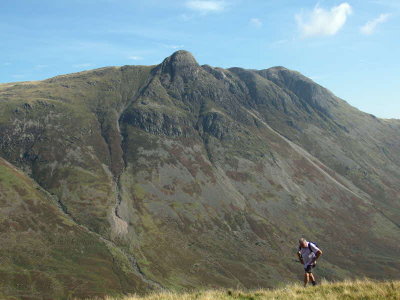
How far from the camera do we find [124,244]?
195 m

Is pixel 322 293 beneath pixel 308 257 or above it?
beneath

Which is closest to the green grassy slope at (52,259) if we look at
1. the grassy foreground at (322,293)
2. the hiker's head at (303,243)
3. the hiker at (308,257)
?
the hiker at (308,257)

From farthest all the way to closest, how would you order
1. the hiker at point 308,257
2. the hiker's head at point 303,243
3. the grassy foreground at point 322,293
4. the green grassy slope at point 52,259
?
the green grassy slope at point 52,259 < the hiker's head at point 303,243 < the hiker at point 308,257 < the grassy foreground at point 322,293

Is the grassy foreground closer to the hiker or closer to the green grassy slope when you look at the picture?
the hiker

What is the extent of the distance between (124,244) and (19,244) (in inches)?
2067

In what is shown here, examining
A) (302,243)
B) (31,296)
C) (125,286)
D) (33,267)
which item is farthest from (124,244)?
(302,243)

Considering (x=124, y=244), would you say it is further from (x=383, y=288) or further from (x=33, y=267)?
(x=383, y=288)

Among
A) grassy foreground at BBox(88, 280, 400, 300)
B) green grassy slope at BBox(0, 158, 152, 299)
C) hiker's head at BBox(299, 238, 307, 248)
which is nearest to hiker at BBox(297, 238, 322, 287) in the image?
hiker's head at BBox(299, 238, 307, 248)

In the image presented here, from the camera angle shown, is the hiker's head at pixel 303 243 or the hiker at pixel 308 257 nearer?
the hiker at pixel 308 257

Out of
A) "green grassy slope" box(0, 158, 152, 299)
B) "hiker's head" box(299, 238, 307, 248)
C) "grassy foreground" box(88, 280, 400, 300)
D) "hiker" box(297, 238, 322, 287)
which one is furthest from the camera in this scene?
"green grassy slope" box(0, 158, 152, 299)

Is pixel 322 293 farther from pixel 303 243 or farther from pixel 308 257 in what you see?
pixel 303 243

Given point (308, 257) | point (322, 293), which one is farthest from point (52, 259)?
point (322, 293)

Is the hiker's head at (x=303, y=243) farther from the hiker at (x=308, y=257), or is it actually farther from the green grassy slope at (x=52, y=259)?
the green grassy slope at (x=52, y=259)

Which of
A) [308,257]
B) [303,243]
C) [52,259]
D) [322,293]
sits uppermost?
[303,243]
